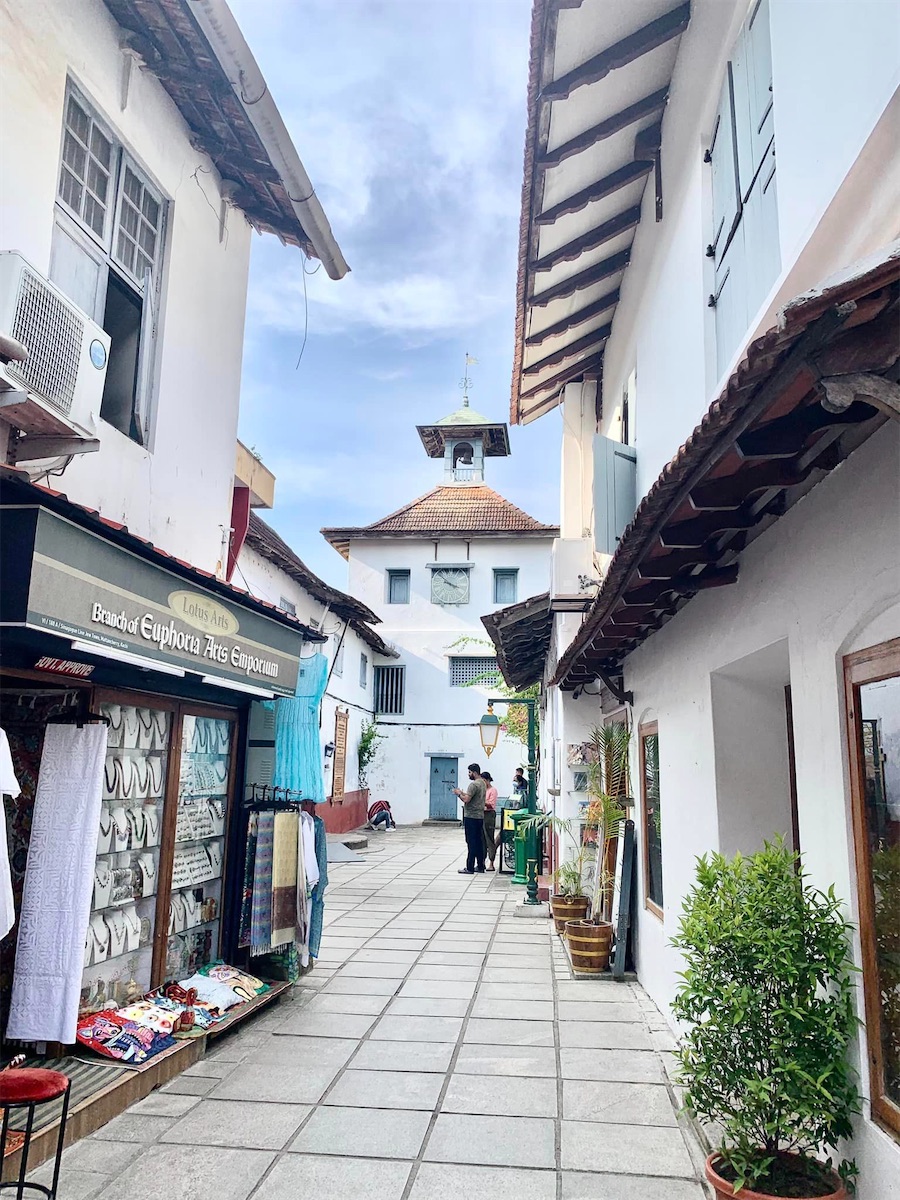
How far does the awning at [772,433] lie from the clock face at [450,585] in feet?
63.2

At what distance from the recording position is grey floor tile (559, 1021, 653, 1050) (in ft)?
18.1

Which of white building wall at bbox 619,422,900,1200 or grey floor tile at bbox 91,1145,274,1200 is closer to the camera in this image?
white building wall at bbox 619,422,900,1200

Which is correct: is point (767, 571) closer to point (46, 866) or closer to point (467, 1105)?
point (467, 1105)

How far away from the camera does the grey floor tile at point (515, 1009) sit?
6.16 m

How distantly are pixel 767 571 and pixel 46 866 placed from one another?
3884mm

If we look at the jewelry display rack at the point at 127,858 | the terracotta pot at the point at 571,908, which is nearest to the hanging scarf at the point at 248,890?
the jewelry display rack at the point at 127,858

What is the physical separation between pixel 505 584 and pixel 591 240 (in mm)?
16988

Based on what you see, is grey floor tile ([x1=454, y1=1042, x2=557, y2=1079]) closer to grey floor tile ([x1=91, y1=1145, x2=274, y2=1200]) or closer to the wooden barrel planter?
grey floor tile ([x1=91, y1=1145, x2=274, y2=1200])

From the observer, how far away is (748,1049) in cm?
314

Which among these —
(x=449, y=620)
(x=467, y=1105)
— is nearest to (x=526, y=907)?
(x=467, y=1105)

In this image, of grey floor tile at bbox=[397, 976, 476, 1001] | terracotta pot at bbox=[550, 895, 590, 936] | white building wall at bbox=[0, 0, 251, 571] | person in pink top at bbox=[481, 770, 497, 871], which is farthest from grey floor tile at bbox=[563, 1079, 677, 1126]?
person in pink top at bbox=[481, 770, 497, 871]

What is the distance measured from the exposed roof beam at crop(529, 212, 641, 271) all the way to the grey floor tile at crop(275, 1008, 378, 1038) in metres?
6.02

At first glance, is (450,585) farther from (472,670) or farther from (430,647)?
(472,670)

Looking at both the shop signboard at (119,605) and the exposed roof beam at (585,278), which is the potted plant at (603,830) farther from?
the exposed roof beam at (585,278)
